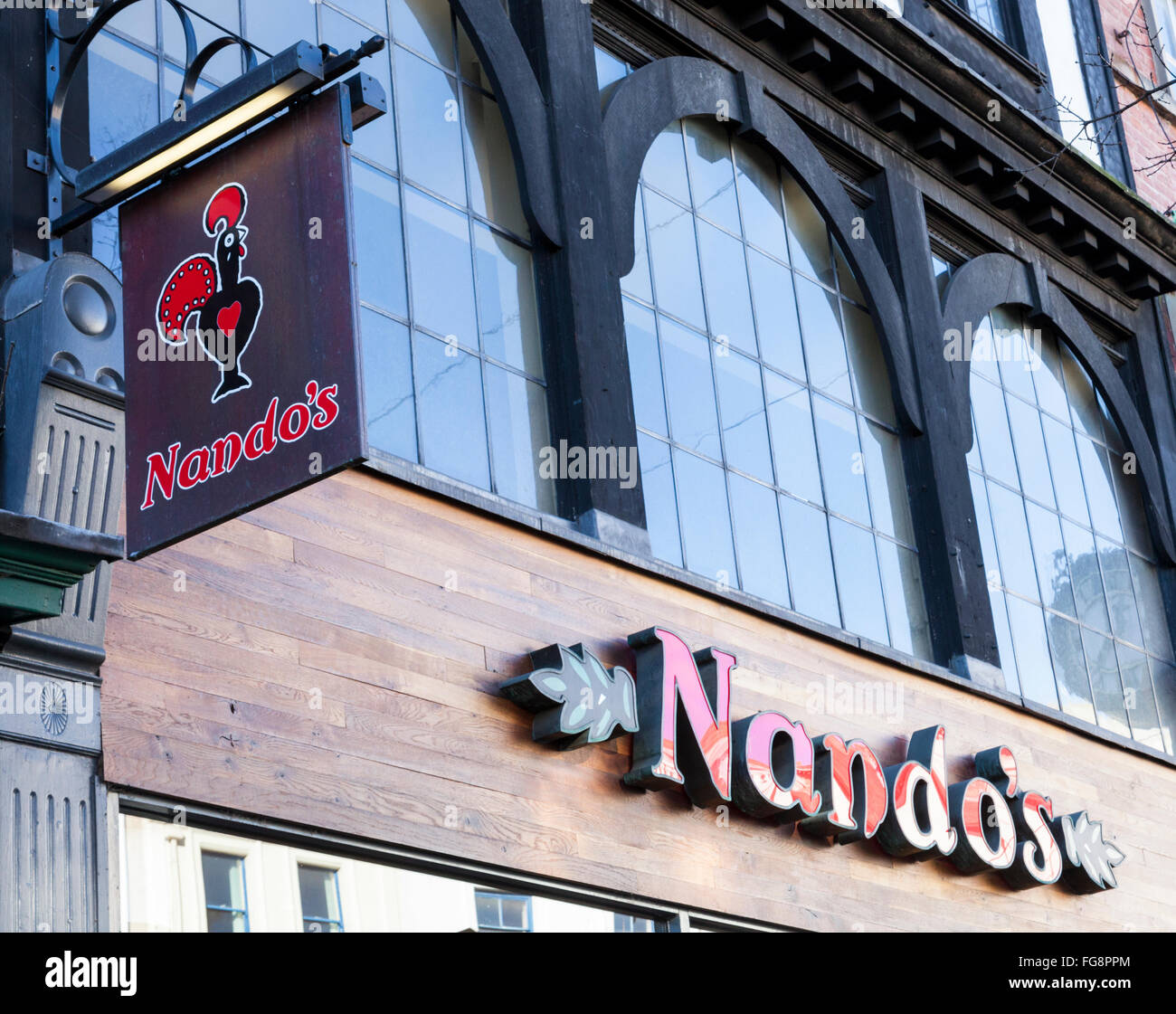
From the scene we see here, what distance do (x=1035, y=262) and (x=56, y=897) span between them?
11131 millimetres

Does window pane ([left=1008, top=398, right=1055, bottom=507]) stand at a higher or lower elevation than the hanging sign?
higher

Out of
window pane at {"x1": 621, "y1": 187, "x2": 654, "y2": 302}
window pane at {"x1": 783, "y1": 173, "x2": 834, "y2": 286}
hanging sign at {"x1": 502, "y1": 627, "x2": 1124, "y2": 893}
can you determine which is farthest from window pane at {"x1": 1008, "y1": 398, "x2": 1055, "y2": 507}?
window pane at {"x1": 621, "y1": 187, "x2": 654, "y2": 302}

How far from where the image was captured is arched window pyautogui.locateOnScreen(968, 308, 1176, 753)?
13.3 m

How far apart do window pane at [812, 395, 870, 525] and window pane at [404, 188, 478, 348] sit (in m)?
3.33

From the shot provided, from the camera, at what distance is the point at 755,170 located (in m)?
12.4

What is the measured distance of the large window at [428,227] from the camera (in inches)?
339

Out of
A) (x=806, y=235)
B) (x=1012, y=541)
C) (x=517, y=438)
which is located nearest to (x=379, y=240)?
(x=517, y=438)

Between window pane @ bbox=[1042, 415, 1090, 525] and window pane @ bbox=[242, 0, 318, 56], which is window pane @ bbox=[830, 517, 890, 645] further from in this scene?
→ window pane @ bbox=[242, 0, 318, 56]

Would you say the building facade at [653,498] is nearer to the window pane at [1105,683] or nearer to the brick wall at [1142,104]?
the window pane at [1105,683]

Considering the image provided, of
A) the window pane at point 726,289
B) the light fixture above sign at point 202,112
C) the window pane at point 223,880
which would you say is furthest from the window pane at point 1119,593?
the light fixture above sign at point 202,112

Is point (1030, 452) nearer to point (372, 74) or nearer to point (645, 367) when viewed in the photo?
point (645, 367)
